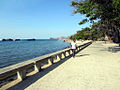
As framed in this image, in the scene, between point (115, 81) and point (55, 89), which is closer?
point (55, 89)

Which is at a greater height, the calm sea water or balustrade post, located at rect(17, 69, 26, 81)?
balustrade post, located at rect(17, 69, 26, 81)

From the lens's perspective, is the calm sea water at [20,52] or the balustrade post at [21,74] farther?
the calm sea water at [20,52]

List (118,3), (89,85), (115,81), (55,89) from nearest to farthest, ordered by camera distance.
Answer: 1. (55,89)
2. (89,85)
3. (115,81)
4. (118,3)

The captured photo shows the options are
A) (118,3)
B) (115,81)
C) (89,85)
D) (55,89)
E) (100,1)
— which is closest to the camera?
(55,89)

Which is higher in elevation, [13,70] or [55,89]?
[13,70]

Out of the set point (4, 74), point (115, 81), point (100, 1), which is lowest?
point (115, 81)

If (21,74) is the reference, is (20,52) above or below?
below

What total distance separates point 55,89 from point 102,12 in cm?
951

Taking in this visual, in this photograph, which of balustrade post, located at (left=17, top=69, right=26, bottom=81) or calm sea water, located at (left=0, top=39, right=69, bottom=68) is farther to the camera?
calm sea water, located at (left=0, top=39, right=69, bottom=68)

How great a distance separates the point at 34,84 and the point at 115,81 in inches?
135

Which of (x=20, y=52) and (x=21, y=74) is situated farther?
(x=20, y=52)

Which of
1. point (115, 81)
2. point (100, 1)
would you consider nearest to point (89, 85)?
point (115, 81)

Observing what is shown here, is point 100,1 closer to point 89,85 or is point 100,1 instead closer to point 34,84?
point 89,85

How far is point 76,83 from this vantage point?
396cm
